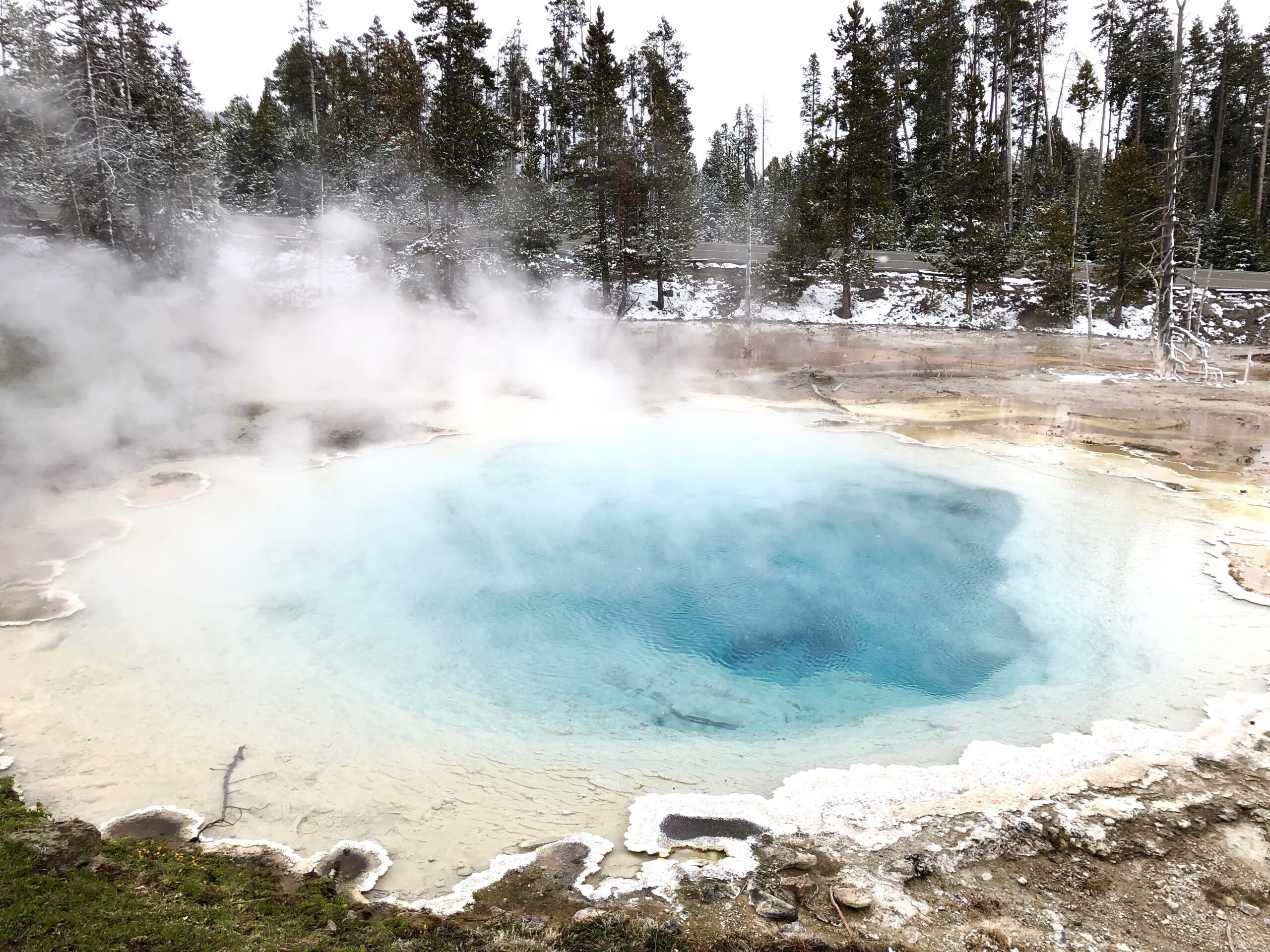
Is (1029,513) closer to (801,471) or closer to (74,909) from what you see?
(801,471)

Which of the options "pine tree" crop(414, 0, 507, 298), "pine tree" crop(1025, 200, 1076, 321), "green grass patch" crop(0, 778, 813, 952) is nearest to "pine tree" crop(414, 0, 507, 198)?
"pine tree" crop(414, 0, 507, 298)

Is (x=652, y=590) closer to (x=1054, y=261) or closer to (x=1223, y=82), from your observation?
(x=1054, y=261)

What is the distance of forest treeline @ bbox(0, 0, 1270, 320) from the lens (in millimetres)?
16703

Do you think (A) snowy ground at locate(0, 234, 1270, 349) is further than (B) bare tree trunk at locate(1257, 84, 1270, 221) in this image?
No

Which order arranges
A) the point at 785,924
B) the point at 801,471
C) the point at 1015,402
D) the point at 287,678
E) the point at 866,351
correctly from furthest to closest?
the point at 866,351
the point at 1015,402
the point at 801,471
the point at 287,678
the point at 785,924

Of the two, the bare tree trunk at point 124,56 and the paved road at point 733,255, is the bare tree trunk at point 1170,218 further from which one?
the bare tree trunk at point 124,56

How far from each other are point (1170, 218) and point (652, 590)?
1298 cm

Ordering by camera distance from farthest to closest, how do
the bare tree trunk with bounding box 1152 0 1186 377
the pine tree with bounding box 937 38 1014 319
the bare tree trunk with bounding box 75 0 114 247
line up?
the pine tree with bounding box 937 38 1014 319 < the bare tree trunk with bounding box 75 0 114 247 < the bare tree trunk with bounding box 1152 0 1186 377

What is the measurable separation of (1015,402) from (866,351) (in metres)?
6.54

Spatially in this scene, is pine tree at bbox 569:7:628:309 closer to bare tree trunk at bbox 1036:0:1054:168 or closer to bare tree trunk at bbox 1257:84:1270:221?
bare tree trunk at bbox 1036:0:1054:168

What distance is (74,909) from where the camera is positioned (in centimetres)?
288

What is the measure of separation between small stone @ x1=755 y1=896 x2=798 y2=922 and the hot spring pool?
93cm

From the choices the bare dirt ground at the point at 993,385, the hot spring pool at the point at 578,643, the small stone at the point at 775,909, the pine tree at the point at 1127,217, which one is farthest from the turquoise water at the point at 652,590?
the pine tree at the point at 1127,217

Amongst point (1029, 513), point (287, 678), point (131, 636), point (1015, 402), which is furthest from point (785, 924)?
point (1015, 402)
